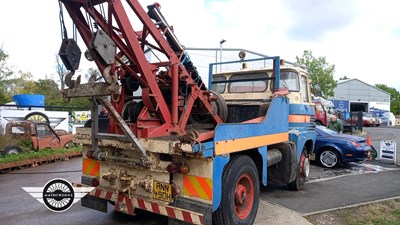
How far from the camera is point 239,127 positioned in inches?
172

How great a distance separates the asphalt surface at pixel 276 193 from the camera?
5285mm

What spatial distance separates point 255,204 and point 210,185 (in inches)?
53.1

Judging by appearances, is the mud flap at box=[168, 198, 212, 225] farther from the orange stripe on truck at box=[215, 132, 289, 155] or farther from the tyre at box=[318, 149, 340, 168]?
the tyre at box=[318, 149, 340, 168]

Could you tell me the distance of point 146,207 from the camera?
4.10m

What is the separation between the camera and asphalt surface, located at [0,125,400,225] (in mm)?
5285

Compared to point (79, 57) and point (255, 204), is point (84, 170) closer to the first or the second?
point (79, 57)

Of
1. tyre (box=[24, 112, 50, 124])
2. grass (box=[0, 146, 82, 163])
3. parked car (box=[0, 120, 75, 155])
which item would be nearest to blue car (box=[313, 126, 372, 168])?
grass (box=[0, 146, 82, 163])

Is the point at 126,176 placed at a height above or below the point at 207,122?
below

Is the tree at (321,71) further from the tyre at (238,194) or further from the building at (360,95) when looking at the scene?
the tyre at (238,194)

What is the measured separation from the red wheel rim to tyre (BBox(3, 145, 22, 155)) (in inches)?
374

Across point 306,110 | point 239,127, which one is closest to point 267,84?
point 306,110

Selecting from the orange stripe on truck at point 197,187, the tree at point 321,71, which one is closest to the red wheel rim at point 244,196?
the orange stripe on truck at point 197,187

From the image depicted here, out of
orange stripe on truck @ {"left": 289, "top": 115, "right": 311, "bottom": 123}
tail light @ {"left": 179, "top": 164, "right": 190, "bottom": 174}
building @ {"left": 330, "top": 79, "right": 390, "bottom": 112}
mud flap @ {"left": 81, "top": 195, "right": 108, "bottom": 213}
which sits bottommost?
mud flap @ {"left": 81, "top": 195, "right": 108, "bottom": 213}

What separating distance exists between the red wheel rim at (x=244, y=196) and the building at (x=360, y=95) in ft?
169
